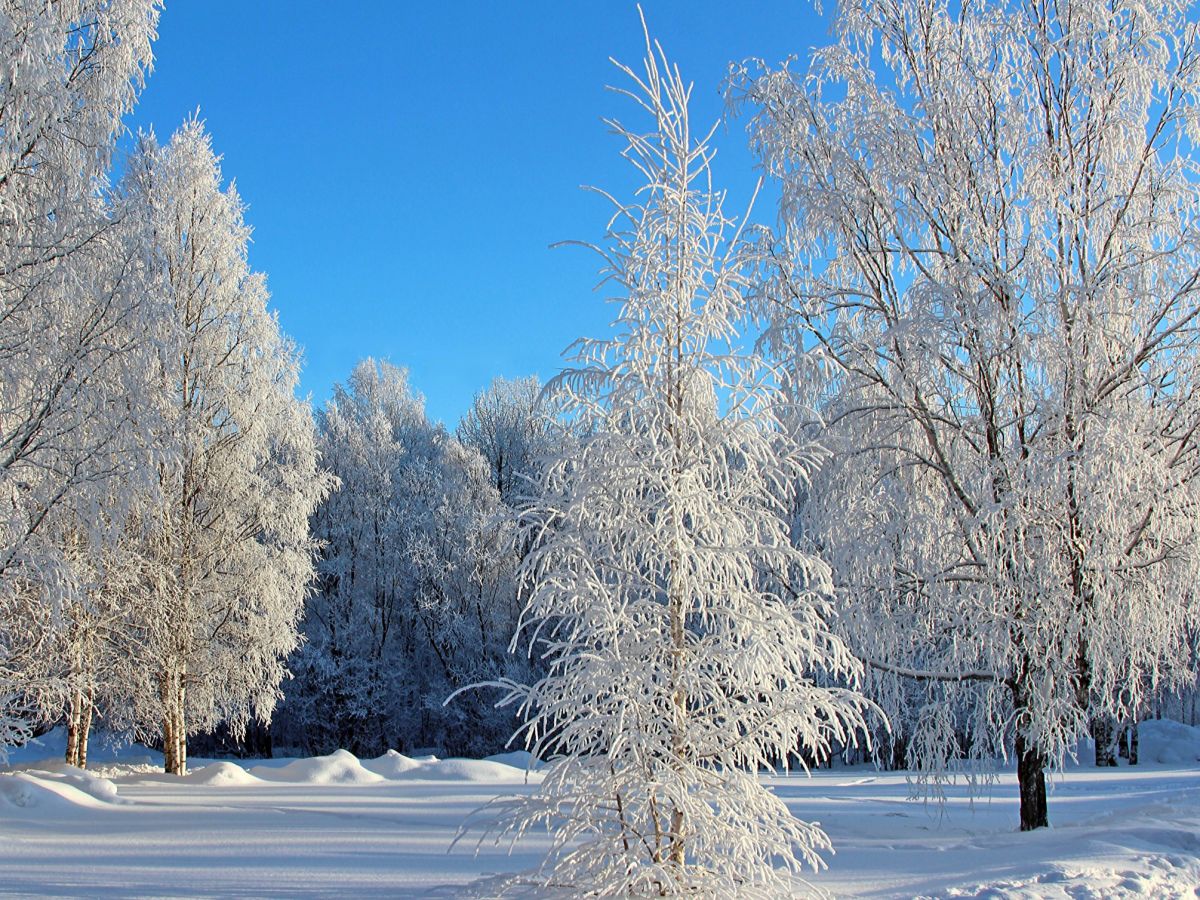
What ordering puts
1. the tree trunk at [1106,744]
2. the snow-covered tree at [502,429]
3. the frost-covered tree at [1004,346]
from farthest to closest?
the snow-covered tree at [502,429] < the tree trunk at [1106,744] < the frost-covered tree at [1004,346]

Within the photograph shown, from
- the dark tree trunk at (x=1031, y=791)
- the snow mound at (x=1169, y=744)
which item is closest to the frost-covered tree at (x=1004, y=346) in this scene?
the dark tree trunk at (x=1031, y=791)

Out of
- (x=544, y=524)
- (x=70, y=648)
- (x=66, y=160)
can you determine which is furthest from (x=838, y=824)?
(x=70, y=648)

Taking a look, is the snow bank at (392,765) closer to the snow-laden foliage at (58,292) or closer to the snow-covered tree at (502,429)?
the snow-laden foliage at (58,292)

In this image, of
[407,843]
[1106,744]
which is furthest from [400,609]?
[407,843]

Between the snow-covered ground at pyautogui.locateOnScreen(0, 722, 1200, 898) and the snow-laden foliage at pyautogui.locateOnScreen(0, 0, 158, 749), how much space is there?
5.05 ft

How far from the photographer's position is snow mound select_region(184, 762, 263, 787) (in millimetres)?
12281

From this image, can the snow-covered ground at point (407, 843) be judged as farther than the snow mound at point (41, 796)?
No

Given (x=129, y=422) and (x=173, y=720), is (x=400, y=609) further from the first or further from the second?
(x=129, y=422)

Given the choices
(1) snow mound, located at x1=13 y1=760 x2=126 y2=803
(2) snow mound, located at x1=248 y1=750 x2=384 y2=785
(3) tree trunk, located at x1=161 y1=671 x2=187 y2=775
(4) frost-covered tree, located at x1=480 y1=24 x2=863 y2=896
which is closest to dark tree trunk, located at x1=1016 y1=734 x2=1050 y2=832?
(4) frost-covered tree, located at x1=480 y1=24 x2=863 y2=896

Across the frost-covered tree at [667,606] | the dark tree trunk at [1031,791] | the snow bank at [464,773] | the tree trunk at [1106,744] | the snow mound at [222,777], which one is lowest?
the tree trunk at [1106,744]

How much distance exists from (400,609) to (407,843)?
2101 centimetres

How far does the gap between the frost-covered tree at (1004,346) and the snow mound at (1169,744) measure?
19.7 metres

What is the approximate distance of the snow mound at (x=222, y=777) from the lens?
12.3 metres

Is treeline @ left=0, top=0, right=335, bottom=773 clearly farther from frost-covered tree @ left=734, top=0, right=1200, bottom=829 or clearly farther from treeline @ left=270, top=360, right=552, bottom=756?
treeline @ left=270, top=360, right=552, bottom=756
